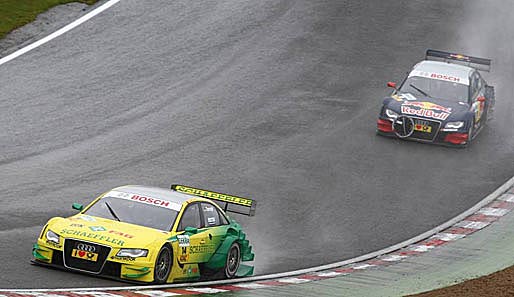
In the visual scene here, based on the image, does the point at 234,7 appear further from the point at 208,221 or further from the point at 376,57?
the point at 208,221

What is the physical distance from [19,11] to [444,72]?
11659 millimetres

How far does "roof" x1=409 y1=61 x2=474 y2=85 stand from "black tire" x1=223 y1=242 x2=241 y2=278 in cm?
1185

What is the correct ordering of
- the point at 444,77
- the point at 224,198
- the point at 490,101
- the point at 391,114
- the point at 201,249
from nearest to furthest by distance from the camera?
→ the point at 201,249, the point at 224,198, the point at 391,114, the point at 444,77, the point at 490,101

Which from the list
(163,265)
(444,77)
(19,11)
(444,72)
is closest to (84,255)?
(163,265)

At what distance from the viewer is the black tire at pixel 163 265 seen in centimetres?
A: 1503

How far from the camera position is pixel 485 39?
35.1 meters

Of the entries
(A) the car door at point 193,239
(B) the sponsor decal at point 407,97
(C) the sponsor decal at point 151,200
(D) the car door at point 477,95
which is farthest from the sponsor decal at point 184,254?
(D) the car door at point 477,95

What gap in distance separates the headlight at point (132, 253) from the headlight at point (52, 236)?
2.75 ft

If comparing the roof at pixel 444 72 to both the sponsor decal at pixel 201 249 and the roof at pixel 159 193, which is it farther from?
the sponsor decal at pixel 201 249

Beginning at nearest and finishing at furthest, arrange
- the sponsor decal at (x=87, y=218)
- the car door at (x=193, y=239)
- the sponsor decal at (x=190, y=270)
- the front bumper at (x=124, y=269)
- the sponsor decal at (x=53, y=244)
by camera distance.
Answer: the front bumper at (x=124, y=269)
the sponsor decal at (x=53, y=244)
the sponsor decal at (x=87, y=218)
the car door at (x=193, y=239)
the sponsor decal at (x=190, y=270)

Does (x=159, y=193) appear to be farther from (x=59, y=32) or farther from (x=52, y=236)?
(x=59, y=32)

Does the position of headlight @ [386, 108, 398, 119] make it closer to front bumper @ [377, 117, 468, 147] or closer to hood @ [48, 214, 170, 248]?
front bumper @ [377, 117, 468, 147]

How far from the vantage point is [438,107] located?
26.2 metres

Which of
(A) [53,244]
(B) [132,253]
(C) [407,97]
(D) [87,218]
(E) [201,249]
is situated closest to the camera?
(B) [132,253]
